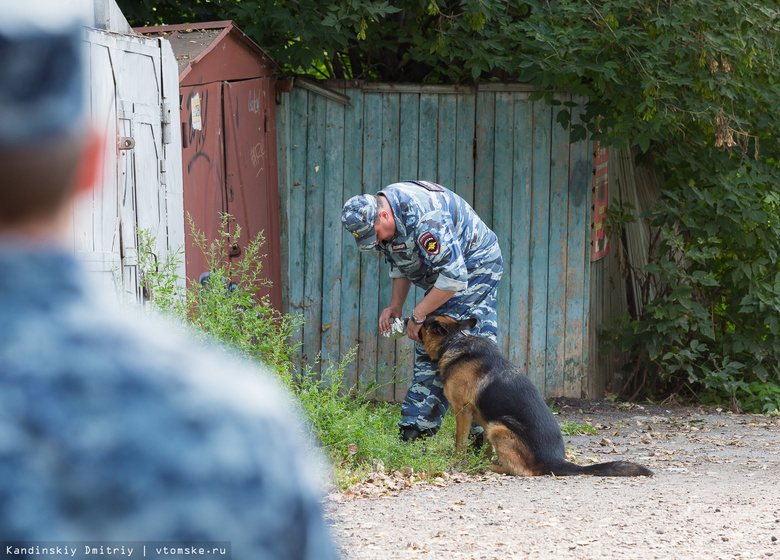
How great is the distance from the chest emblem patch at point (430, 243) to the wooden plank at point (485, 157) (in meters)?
2.31

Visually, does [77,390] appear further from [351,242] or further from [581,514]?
[351,242]

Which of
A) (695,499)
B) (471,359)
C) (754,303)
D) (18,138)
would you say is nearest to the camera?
(18,138)

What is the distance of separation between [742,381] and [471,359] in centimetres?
337

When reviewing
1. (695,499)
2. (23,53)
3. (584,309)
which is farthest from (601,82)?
(23,53)

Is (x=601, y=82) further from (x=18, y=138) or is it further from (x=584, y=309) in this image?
(x=18, y=138)

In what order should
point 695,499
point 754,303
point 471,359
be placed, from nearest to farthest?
point 695,499
point 471,359
point 754,303

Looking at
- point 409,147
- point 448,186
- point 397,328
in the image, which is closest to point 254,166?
point 409,147

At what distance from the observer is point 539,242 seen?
260 inches

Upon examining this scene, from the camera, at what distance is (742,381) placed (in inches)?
258

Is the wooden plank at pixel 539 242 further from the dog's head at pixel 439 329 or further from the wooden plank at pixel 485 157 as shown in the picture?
the dog's head at pixel 439 329

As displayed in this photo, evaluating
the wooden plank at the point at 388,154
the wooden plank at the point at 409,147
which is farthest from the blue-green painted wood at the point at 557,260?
the wooden plank at the point at 388,154

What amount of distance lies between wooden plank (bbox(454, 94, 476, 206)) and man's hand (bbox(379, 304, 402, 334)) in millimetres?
1858

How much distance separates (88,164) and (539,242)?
6.27m

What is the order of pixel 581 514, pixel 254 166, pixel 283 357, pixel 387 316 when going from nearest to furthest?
pixel 581 514 → pixel 283 357 → pixel 387 316 → pixel 254 166
